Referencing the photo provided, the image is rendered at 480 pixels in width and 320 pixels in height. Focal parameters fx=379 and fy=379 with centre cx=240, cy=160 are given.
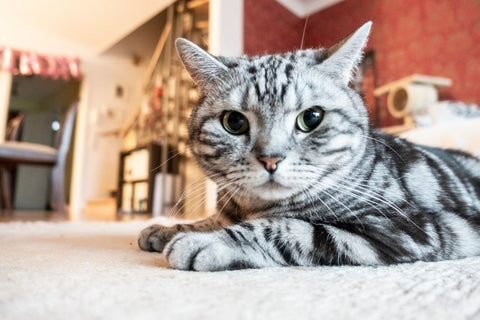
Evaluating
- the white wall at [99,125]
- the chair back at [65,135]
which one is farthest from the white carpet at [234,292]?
the white wall at [99,125]

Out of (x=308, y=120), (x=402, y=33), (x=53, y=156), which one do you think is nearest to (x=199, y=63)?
(x=308, y=120)

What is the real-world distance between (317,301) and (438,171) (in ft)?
2.61

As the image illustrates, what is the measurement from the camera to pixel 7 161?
3205 millimetres

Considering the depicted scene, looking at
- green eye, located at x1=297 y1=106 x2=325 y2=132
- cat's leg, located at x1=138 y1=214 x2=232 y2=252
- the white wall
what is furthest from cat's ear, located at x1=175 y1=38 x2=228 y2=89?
the white wall

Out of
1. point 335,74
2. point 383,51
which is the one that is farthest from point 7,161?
point 383,51

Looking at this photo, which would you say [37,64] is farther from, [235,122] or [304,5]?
[235,122]

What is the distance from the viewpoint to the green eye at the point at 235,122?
884mm

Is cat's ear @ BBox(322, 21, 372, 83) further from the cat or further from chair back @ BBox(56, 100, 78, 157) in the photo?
chair back @ BBox(56, 100, 78, 157)

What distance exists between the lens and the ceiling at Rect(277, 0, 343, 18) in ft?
14.8

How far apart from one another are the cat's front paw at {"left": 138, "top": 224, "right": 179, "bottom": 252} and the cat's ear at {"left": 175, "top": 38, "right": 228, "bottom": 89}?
407mm

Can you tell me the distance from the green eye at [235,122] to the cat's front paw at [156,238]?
13.1 inches

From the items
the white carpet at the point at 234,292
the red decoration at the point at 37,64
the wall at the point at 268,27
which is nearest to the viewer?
the white carpet at the point at 234,292

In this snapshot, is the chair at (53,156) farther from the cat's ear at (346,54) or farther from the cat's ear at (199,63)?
the cat's ear at (346,54)

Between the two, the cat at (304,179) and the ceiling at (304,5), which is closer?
the cat at (304,179)
